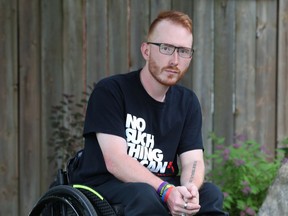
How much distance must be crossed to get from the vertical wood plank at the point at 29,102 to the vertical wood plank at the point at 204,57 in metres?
1.16

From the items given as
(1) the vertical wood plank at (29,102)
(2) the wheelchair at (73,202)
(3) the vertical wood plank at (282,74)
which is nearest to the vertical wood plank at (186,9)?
(3) the vertical wood plank at (282,74)

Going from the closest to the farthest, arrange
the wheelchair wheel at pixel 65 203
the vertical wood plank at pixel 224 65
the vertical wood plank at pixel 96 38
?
the wheelchair wheel at pixel 65 203
the vertical wood plank at pixel 96 38
the vertical wood plank at pixel 224 65

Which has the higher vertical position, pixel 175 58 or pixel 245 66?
pixel 175 58

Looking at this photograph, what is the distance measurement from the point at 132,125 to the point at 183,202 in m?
0.46

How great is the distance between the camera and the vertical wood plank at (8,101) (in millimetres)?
5262

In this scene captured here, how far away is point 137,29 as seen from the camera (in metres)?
5.55

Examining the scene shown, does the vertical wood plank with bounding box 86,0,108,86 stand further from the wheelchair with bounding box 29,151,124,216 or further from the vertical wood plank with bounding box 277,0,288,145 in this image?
the wheelchair with bounding box 29,151,124,216

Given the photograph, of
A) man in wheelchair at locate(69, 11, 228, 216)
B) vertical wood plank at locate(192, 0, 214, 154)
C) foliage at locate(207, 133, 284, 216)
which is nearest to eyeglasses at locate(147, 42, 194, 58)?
man in wheelchair at locate(69, 11, 228, 216)

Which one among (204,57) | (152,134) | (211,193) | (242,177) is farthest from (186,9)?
(211,193)

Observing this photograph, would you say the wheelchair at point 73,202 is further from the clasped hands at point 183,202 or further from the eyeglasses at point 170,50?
the eyeglasses at point 170,50

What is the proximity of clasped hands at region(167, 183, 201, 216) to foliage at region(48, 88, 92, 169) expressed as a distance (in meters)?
2.14

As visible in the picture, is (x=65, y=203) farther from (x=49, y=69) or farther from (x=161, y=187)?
(x=49, y=69)

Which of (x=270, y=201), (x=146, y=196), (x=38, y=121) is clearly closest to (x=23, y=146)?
(x=38, y=121)

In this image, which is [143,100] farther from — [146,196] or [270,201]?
[270,201]
